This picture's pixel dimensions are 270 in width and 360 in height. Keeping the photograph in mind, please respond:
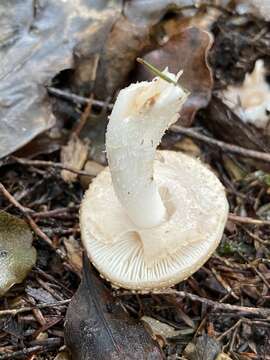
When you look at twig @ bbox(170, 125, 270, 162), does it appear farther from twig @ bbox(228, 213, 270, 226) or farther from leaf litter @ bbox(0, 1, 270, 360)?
twig @ bbox(228, 213, 270, 226)

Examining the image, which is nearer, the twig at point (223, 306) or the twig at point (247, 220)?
the twig at point (223, 306)

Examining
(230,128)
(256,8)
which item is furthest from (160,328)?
(256,8)

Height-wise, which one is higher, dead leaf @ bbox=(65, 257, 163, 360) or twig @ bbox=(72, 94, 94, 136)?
twig @ bbox=(72, 94, 94, 136)

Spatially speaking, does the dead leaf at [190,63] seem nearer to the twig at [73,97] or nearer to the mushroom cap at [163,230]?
the twig at [73,97]

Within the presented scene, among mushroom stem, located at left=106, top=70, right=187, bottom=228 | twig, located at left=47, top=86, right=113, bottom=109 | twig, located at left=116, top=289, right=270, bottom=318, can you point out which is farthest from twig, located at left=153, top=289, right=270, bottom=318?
twig, located at left=47, top=86, right=113, bottom=109

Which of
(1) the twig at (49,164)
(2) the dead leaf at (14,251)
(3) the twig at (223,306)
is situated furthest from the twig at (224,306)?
(1) the twig at (49,164)

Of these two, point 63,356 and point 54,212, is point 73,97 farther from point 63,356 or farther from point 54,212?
point 63,356

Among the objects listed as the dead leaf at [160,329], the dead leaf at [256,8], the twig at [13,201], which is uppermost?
the dead leaf at [256,8]
